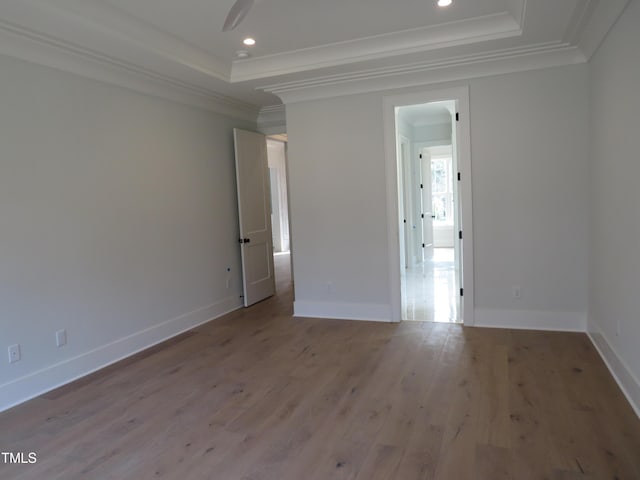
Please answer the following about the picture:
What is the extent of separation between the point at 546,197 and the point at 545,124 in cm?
67

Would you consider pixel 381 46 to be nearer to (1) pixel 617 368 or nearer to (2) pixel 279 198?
(1) pixel 617 368

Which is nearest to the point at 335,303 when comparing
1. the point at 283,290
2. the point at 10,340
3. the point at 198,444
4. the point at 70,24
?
the point at 283,290

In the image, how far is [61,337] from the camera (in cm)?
338

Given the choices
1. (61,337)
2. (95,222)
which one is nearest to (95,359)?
(61,337)

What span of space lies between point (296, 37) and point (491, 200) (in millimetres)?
2385

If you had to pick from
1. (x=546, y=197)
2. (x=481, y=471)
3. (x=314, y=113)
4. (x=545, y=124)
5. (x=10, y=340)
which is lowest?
(x=481, y=471)

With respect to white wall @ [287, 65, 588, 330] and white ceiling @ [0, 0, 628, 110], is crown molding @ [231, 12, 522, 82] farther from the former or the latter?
white wall @ [287, 65, 588, 330]

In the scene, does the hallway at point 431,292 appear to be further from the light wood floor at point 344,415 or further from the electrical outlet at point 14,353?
the electrical outlet at point 14,353

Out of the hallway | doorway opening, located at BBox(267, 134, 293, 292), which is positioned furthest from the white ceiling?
doorway opening, located at BBox(267, 134, 293, 292)

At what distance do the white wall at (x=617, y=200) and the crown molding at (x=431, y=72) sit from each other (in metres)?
0.37

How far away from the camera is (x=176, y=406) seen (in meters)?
2.97

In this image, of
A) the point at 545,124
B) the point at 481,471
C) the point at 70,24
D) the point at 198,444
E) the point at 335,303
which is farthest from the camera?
the point at 335,303

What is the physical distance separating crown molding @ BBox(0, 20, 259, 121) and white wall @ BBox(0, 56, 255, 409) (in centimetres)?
8

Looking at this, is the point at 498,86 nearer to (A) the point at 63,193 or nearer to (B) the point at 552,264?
(B) the point at 552,264
